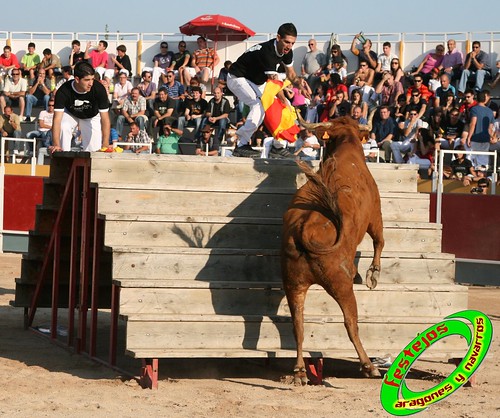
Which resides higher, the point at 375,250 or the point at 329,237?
the point at 329,237

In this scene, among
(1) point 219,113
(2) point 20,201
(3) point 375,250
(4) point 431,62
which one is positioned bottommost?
(2) point 20,201

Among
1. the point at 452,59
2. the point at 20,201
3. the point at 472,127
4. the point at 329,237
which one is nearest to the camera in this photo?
the point at 329,237

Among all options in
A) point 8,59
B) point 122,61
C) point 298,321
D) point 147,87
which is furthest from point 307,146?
point 8,59

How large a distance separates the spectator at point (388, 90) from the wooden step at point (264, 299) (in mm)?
10403

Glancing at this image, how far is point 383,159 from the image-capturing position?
16.2 m

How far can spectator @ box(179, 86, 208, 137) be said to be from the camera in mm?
19078

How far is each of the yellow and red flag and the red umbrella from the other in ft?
36.1

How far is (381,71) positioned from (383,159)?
345 centimetres

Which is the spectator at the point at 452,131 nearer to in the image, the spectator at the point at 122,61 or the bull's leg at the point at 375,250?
the spectator at the point at 122,61

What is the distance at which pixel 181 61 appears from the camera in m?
21.5

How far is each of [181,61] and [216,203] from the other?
530 inches

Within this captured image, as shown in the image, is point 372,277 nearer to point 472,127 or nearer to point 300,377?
point 300,377

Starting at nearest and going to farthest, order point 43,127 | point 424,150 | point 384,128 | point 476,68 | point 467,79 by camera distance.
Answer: point 424,150
point 384,128
point 467,79
point 476,68
point 43,127

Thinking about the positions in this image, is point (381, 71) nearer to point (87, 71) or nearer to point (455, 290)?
point (87, 71)
